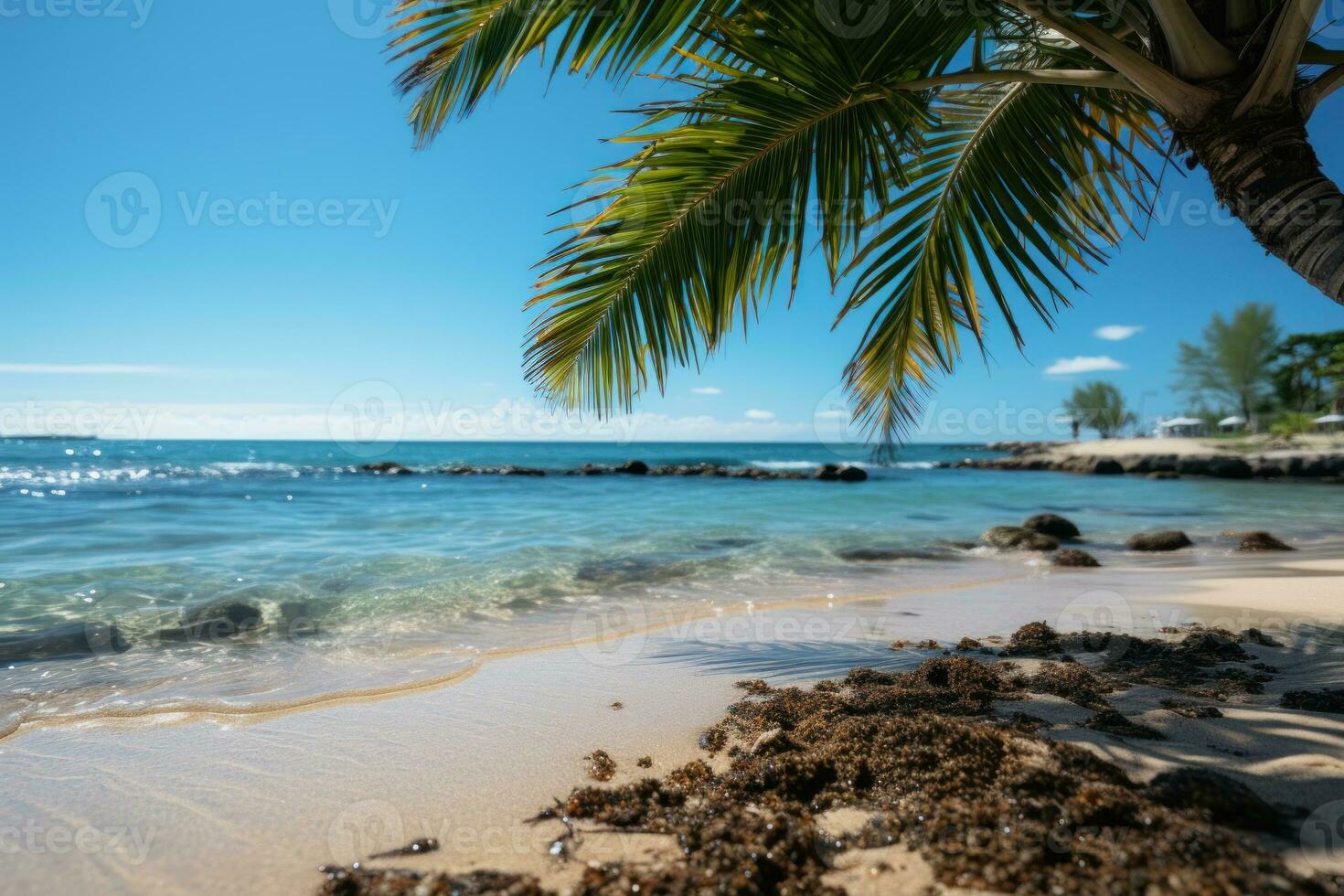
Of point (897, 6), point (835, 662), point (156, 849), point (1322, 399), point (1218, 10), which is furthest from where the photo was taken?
point (1322, 399)

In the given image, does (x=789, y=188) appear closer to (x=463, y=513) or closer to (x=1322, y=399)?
(x=463, y=513)

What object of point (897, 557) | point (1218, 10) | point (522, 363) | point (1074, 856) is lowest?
point (897, 557)

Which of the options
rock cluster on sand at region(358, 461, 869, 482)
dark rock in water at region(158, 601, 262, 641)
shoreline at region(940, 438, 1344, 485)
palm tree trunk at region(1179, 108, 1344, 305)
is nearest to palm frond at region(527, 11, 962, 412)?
palm tree trunk at region(1179, 108, 1344, 305)

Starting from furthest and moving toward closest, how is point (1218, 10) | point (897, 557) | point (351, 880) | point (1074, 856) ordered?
point (897, 557) < point (1218, 10) < point (351, 880) < point (1074, 856)

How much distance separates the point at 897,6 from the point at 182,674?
5528 millimetres

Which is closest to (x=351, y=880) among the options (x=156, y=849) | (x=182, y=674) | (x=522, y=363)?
(x=156, y=849)

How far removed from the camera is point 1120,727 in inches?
99.8

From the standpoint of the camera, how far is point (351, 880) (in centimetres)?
184

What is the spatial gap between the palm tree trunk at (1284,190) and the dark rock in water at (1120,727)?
1702 mm

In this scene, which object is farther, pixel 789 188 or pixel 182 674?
pixel 182 674

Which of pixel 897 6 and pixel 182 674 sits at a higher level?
pixel 897 6

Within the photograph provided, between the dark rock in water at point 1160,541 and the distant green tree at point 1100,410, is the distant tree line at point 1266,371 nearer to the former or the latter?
the distant green tree at point 1100,410

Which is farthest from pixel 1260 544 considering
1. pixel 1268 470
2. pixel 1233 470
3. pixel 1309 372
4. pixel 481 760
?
pixel 1309 372

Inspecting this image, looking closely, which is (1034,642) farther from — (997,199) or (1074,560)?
(1074,560)
